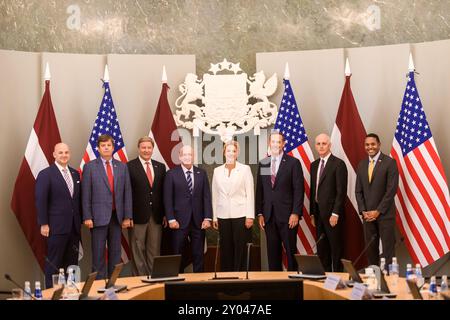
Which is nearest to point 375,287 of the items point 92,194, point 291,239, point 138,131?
point 291,239

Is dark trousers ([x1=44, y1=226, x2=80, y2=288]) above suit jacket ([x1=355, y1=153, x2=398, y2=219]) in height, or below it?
below

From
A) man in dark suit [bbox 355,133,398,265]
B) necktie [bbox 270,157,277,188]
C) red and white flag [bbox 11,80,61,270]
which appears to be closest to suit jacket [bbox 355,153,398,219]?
man in dark suit [bbox 355,133,398,265]

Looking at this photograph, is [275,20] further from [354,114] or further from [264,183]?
[264,183]

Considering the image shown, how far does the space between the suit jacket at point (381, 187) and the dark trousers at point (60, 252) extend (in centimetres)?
292

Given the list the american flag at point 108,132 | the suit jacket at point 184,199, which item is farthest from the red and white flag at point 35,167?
the suit jacket at point 184,199

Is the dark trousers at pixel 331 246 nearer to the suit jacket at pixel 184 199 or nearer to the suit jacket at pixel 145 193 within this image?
the suit jacket at pixel 184 199

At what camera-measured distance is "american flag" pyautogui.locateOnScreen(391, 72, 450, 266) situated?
7234 mm

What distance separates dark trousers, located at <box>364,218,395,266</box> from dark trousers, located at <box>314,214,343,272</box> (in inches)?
11.0

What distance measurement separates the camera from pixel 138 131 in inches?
323

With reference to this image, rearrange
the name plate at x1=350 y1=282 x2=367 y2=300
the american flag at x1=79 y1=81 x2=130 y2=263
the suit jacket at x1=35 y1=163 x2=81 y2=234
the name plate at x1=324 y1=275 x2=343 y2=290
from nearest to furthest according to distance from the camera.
Answer: 1. the name plate at x1=350 y1=282 x2=367 y2=300
2. the name plate at x1=324 y1=275 x2=343 y2=290
3. the suit jacket at x1=35 y1=163 x2=81 y2=234
4. the american flag at x1=79 y1=81 x2=130 y2=263

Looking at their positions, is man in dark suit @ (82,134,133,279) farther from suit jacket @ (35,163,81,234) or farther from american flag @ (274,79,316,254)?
american flag @ (274,79,316,254)

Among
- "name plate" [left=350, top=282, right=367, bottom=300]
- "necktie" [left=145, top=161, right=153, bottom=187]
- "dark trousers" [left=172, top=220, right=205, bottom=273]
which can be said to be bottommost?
"name plate" [left=350, top=282, right=367, bottom=300]

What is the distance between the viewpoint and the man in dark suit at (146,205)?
7320mm
